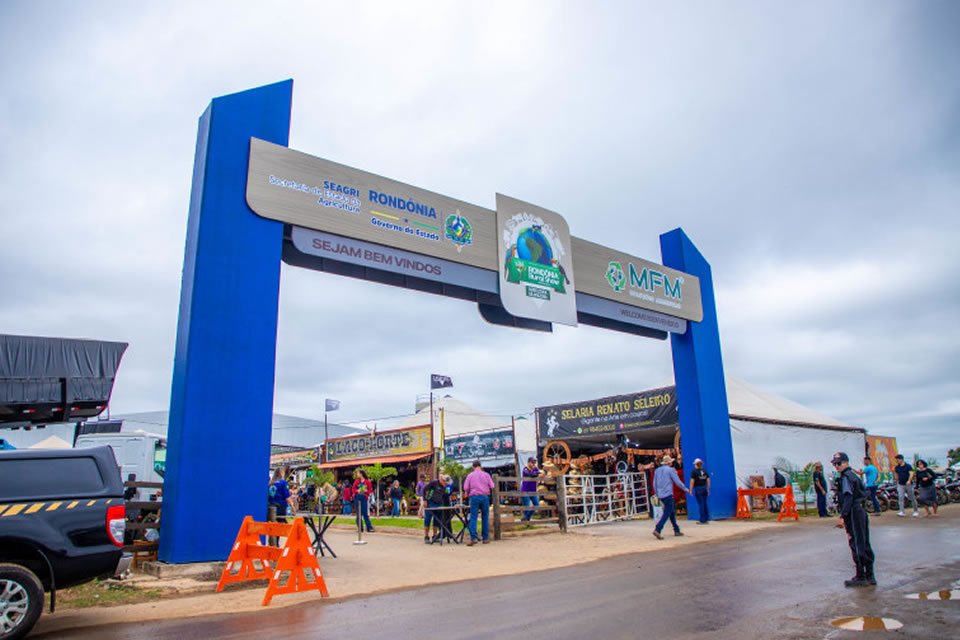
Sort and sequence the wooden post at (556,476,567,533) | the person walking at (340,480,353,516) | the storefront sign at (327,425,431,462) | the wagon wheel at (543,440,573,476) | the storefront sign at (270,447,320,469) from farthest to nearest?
the storefront sign at (270,447,320,469) → the storefront sign at (327,425,431,462) → the person walking at (340,480,353,516) → the wagon wheel at (543,440,573,476) → the wooden post at (556,476,567,533)

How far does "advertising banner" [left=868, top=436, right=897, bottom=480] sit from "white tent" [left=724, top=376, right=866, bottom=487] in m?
0.94

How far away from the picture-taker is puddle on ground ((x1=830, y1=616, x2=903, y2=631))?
4648mm

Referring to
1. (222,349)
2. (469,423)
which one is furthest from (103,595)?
(469,423)

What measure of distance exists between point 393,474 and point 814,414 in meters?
18.9

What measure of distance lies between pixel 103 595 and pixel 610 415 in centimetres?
1783

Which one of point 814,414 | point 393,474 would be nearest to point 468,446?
point 393,474

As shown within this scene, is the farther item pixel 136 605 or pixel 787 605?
pixel 136 605

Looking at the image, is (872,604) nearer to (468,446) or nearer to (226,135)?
(226,135)

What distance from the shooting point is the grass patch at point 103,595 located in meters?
6.89

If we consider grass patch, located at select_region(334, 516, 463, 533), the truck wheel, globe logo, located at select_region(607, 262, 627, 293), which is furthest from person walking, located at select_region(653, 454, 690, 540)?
the truck wheel

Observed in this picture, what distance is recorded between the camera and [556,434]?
24906mm

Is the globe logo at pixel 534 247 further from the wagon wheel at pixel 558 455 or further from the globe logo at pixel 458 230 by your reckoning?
the wagon wheel at pixel 558 455

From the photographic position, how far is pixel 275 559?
791 cm

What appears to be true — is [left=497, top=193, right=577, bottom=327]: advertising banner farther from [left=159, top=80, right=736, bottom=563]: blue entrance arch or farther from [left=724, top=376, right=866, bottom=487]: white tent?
[left=724, top=376, right=866, bottom=487]: white tent
